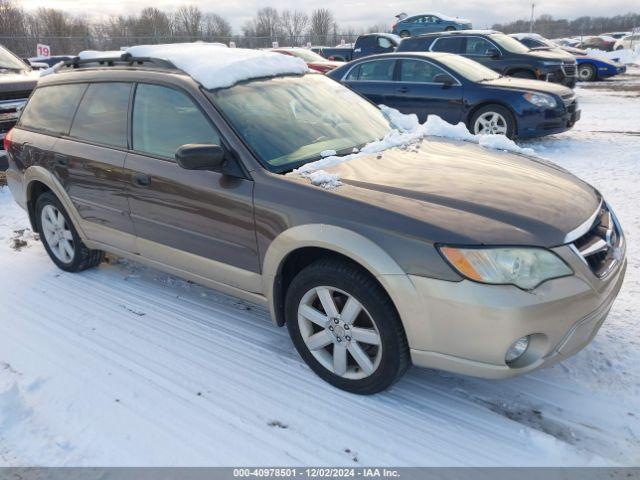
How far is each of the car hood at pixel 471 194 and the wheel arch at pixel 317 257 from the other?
0.17 metres

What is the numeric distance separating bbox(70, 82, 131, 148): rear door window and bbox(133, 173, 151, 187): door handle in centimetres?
31

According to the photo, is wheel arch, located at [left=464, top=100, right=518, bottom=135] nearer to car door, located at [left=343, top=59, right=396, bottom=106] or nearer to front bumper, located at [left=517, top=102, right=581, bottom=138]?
front bumper, located at [left=517, top=102, right=581, bottom=138]

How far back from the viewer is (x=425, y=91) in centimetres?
862

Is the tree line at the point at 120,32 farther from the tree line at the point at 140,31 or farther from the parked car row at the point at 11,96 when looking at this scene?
the parked car row at the point at 11,96

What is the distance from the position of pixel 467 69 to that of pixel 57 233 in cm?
682

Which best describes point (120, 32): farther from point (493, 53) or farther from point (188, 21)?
point (493, 53)

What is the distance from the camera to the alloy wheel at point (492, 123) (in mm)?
8172

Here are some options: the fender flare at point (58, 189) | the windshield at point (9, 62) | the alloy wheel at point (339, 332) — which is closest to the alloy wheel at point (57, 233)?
the fender flare at point (58, 189)

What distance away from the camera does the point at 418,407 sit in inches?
110

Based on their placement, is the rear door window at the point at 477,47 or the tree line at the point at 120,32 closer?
the rear door window at the point at 477,47

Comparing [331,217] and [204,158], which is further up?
[204,158]

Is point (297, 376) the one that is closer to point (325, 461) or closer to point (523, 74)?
point (325, 461)

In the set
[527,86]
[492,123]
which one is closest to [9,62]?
[492,123]

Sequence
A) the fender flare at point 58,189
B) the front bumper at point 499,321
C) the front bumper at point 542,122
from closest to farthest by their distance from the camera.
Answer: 1. the front bumper at point 499,321
2. the fender flare at point 58,189
3. the front bumper at point 542,122
